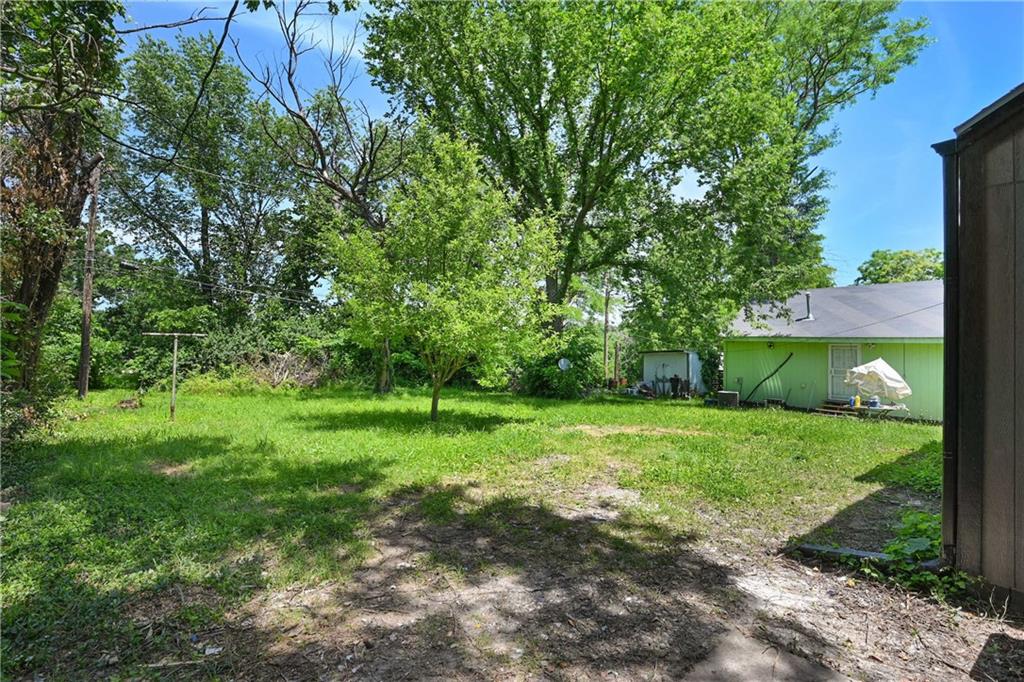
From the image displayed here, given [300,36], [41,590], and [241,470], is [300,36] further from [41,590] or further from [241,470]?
[41,590]

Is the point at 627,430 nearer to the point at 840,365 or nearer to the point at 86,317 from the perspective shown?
the point at 840,365

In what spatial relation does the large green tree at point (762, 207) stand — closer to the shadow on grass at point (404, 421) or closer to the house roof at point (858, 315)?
the house roof at point (858, 315)

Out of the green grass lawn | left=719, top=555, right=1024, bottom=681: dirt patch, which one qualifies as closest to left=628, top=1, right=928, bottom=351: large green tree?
the green grass lawn

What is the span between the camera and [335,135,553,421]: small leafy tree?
30.7 feet

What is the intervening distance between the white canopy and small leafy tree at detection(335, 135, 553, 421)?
869 cm

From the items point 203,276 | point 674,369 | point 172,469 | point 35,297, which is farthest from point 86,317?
point 674,369

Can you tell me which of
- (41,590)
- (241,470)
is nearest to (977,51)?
(41,590)

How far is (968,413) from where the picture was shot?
2959 mm

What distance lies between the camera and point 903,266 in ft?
119

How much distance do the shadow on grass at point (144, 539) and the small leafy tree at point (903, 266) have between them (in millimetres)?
41251

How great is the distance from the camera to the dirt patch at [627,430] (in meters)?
9.50

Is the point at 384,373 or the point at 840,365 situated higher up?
the point at 840,365

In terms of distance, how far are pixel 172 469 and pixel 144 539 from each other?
8.94 feet

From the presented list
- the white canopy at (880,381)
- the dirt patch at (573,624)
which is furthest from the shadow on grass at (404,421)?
the white canopy at (880,381)
